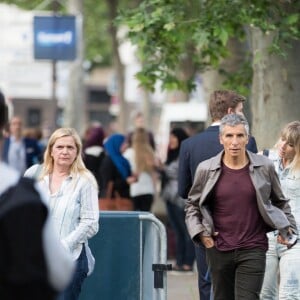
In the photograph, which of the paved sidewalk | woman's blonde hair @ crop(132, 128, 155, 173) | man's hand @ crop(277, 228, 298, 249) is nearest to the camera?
man's hand @ crop(277, 228, 298, 249)

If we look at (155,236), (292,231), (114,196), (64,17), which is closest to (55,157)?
(155,236)

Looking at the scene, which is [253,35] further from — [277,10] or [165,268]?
[165,268]

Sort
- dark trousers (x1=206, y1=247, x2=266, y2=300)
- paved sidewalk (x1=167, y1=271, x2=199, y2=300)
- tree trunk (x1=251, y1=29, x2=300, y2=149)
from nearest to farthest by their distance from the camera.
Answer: dark trousers (x1=206, y1=247, x2=266, y2=300) → tree trunk (x1=251, y1=29, x2=300, y2=149) → paved sidewalk (x1=167, y1=271, x2=199, y2=300)

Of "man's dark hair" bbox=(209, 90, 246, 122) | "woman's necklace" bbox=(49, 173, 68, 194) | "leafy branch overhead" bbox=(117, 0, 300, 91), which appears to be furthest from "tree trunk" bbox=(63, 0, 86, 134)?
"woman's necklace" bbox=(49, 173, 68, 194)

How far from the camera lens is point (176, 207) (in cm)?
1499

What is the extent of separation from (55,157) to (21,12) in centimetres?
2497

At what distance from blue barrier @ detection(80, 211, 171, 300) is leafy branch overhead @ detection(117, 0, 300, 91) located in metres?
2.61

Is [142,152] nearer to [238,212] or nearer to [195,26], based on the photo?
[195,26]

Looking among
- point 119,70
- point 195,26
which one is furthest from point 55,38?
point 119,70

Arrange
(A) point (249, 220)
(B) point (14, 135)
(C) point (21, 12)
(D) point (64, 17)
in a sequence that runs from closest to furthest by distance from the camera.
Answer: (A) point (249, 220), (B) point (14, 135), (D) point (64, 17), (C) point (21, 12)

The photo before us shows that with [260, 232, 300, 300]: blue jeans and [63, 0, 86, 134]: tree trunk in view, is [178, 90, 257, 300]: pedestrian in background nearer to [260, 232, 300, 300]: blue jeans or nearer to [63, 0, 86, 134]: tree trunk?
[260, 232, 300, 300]: blue jeans

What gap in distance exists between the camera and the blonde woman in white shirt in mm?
7922

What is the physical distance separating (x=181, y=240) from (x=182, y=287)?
1721 millimetres

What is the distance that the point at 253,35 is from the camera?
1237 cm
